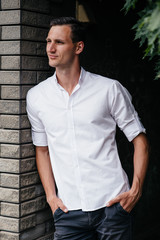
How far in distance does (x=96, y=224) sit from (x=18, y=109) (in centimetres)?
99

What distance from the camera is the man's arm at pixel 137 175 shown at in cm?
322

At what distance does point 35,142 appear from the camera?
3439 millimetres

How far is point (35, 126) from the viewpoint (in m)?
3.39

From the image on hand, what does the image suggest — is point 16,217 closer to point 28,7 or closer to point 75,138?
point 75,138

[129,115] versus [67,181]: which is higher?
[129,115]

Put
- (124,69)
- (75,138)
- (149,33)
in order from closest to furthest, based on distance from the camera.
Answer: (149,33) < (75,138) < (124,69)

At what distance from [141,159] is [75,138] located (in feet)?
1.67

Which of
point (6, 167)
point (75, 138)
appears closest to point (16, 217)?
point (6, 167)

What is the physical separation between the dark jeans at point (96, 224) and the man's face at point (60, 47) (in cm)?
106

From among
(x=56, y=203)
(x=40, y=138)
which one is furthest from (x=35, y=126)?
(x=56, y=203)

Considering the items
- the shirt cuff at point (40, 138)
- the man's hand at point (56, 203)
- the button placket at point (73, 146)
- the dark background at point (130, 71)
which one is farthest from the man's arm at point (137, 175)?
the dark background at point (130, 71)

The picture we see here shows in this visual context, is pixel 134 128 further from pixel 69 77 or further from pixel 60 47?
pixel 60 47

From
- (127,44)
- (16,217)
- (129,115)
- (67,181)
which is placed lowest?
(16,217)

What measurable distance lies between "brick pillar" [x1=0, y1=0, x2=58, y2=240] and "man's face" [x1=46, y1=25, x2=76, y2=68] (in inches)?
10.1
